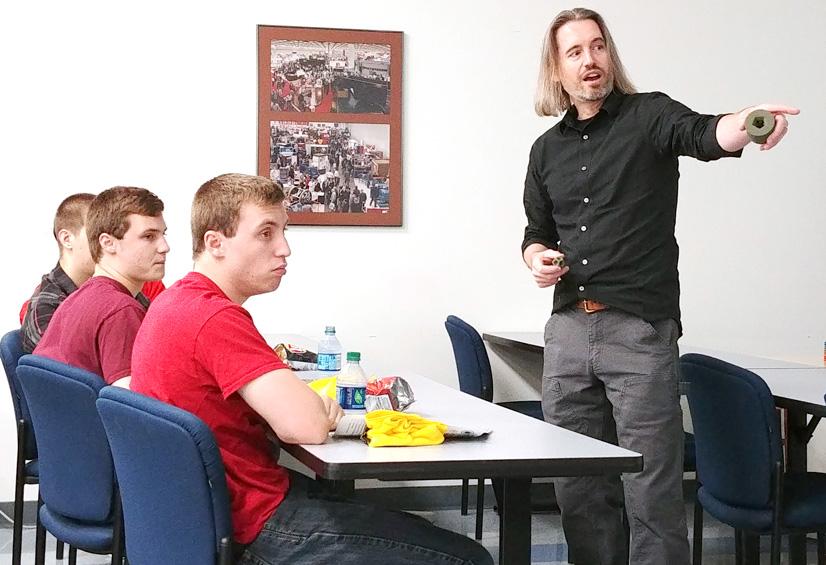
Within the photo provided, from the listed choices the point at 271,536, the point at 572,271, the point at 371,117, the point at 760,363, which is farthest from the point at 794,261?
the point at 271,536

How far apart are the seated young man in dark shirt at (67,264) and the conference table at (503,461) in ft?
5.94

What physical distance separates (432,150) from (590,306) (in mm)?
2225

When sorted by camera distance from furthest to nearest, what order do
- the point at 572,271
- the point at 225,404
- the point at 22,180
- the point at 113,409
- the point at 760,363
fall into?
1. the point at 22,180
2. the point at 760,363
3. the point at 572,271
4. the point at 225,404
5. the point at 113,409

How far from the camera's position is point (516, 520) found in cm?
196

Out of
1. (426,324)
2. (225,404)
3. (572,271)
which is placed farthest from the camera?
(426,324)

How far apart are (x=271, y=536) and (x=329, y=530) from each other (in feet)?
0.35

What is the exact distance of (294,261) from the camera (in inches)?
185

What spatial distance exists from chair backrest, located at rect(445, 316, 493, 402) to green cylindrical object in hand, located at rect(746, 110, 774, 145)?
6.93 feet

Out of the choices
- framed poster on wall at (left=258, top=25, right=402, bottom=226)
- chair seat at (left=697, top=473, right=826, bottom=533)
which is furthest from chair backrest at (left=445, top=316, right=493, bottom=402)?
chair seat at (left=697, top=473, right=826, bottom=533)

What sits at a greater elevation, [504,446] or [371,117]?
[371,117]

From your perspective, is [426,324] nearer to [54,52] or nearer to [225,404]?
[54,52]

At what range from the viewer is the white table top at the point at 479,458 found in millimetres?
1778


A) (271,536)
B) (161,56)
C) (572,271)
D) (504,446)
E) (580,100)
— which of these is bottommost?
(271,536)

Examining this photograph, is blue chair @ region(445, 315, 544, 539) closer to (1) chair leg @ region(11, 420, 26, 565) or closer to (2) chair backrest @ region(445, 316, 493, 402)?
(2) chair backrest @ region(445, 316, 493, 402)
